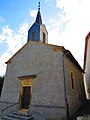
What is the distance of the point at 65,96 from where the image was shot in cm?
858

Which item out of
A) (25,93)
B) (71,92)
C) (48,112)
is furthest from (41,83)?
(71,92)

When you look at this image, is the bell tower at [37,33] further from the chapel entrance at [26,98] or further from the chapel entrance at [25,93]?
the chapel entrance at [26,98]

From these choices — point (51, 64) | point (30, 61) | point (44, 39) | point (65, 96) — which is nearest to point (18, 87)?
point (30, 61)

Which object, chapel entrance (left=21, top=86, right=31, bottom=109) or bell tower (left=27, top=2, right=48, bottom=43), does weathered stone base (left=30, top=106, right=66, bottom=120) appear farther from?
bell tower (left=27, top=2, right=48, bottom=43)

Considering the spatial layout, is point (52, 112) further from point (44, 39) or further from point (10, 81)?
point (44, 39)

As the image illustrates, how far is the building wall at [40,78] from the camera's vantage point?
878 centimetres

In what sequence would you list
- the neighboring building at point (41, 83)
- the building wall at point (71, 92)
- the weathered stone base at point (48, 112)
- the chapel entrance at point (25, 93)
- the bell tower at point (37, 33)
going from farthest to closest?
the bell tower at point (37, 33) → the chapel entrance at point (25, 93) → the building wall at point (71, 92) → the neighboring building at point (41, 83) → the weathered stone base at point (48, 112)

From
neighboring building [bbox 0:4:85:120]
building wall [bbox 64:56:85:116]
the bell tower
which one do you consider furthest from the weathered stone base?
the bell tower

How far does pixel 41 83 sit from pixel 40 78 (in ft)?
1.51

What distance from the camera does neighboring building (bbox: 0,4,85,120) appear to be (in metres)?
8.77

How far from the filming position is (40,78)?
10.2 m

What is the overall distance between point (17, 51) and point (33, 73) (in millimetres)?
3963

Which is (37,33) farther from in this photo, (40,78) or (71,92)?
(71,92)

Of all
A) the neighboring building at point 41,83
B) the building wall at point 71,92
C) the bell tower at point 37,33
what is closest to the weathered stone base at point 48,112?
the neighboring building at point 41,83
